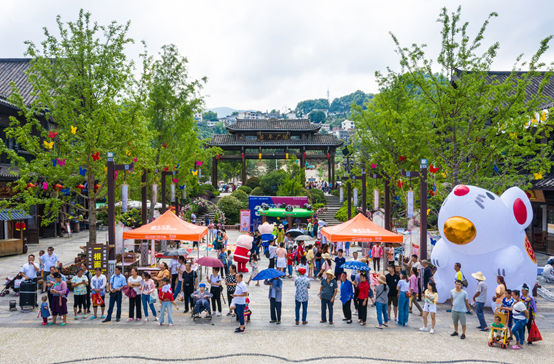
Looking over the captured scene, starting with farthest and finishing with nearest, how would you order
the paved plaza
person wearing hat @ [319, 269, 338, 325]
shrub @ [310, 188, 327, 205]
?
shrub @ [310, 188, 327, 205] → person wearing hat @ [319, 269, 338, 325] → the paved plaza

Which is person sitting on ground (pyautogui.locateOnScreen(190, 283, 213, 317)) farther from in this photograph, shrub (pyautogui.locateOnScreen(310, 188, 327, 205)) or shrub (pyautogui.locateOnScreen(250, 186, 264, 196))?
shrub (pyautogui.locateOnScreen(250, 186, 264, 196))

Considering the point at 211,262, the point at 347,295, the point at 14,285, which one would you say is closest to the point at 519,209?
the point at 347,295

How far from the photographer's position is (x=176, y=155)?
24312 mm

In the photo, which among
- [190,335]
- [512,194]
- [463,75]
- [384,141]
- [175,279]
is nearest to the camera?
[190,335]

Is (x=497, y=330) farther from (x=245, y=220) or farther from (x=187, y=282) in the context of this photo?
(x=245, y=220)

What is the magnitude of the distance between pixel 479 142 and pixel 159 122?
16.6 metres

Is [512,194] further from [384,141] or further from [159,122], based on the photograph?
[159,122]

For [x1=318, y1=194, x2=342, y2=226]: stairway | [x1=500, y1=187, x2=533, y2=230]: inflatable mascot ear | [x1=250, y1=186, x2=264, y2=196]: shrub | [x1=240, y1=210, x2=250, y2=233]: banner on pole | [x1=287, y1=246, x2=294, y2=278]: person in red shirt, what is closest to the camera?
[x1=500, y1=187, x2=533, y2=230]: inflatable mascot ear

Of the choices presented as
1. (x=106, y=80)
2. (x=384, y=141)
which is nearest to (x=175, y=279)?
(x=106, y=80)

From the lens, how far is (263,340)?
9.27 metres

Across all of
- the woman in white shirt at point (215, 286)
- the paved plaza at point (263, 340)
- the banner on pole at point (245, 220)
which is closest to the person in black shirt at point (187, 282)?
the paved plaza at point (263, 340)

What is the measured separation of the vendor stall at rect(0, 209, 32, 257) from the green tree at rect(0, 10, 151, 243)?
19.4ft

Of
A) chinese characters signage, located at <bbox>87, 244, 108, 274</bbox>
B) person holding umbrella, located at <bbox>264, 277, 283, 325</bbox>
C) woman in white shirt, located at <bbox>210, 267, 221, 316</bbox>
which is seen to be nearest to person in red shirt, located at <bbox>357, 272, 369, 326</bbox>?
person holding umbrella, located at <bbox>264, 277, 283, 325</bbox>

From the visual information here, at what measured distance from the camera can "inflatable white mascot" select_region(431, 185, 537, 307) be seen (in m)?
11.3
